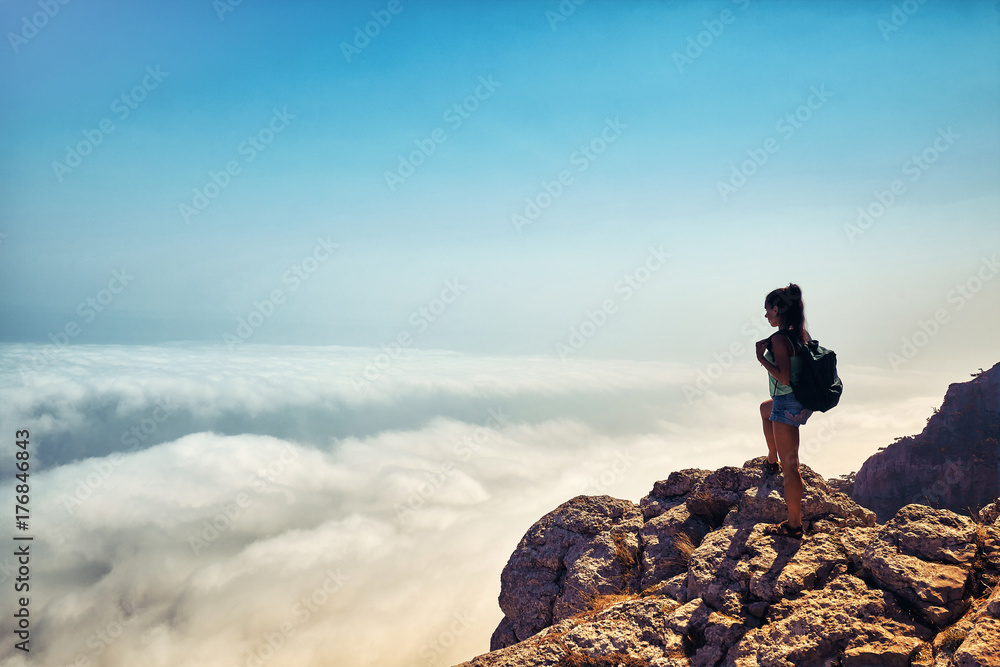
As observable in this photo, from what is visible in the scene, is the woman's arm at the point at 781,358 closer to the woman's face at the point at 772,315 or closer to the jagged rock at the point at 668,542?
the woman's face at the point at 772,315

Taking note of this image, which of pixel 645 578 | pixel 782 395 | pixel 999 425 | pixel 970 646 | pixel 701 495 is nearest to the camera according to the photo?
pixel 970 646

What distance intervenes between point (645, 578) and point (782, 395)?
4.06 meters

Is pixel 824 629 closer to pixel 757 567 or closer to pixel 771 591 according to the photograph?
pixel 771 591

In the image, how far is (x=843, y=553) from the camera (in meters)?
8.02

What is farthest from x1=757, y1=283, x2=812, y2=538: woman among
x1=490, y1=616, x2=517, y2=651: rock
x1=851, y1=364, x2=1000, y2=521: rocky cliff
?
x1=851, y1=364, x2=1000, y2=521: rocky cliff

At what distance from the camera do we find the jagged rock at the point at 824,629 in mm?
6477

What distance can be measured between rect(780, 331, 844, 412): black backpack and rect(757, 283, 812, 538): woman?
0.20ft

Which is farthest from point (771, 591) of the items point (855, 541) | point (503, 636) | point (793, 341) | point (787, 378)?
point (503, 636)

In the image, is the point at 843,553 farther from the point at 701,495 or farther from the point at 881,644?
the point at 701,495

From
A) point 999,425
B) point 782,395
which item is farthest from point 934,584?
point 999,425

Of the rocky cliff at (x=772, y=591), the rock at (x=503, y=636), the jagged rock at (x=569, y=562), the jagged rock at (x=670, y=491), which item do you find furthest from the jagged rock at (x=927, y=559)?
the rock at (x=503, y=636)

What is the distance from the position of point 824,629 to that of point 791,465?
2.44 metres

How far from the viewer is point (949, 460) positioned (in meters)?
33.9

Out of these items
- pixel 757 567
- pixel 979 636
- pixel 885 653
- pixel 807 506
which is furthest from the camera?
pixel 807 506
